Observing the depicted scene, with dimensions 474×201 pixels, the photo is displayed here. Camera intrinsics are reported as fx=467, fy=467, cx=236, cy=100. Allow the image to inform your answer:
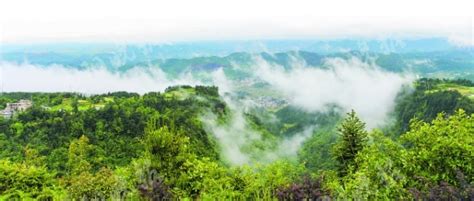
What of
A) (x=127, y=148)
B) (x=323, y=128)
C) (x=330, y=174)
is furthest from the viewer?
(x=323, y=128)

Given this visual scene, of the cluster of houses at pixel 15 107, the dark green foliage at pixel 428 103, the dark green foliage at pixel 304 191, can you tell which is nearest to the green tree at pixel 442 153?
the dark green foliage at pixel 304 191

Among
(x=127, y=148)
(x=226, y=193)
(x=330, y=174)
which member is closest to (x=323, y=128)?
(x=127, y=148)

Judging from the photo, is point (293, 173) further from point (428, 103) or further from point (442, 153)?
point (428, 103)

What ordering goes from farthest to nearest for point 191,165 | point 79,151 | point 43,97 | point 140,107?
1. point 43,97
2. point 140,107
3. point 79,151
4. point 191,165

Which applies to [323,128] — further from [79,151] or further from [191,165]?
[191,165]

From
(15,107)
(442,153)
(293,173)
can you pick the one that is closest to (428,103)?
(15,107)

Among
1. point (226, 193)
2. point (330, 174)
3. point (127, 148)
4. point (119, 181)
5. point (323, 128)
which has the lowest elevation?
point (323, 128)

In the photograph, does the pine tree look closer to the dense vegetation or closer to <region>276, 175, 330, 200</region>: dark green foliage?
the dense vegetation
